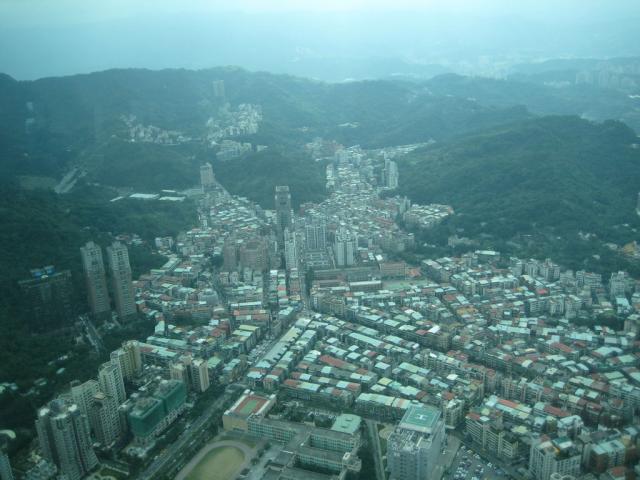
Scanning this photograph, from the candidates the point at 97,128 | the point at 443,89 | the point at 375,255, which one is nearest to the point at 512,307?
the point at 375,255

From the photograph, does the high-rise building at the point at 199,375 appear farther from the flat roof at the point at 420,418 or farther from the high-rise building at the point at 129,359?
the flat roof at the point at 420,418

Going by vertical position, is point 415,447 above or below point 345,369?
→ above

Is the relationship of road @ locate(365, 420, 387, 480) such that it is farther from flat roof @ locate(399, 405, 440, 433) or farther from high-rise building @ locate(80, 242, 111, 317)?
high-rise building @ locate(80, 242, 111, 317)

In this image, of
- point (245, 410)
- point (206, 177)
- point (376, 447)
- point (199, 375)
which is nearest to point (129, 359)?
point (199, 375)

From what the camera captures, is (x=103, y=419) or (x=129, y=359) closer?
(x=103, y=419)

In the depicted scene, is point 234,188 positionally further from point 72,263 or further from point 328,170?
point 72,263

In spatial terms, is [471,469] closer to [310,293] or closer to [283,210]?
[310,293]

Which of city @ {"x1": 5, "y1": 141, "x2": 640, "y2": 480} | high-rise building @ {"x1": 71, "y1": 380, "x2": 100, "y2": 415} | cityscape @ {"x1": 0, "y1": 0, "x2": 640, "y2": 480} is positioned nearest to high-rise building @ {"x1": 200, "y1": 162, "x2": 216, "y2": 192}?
cityscape @ {"x1": 0, "y1": 0, "x2": 640, "y2": 480}

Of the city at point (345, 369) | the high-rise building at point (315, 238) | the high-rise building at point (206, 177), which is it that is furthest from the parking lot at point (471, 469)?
the high-rise building at point (206, 177)
